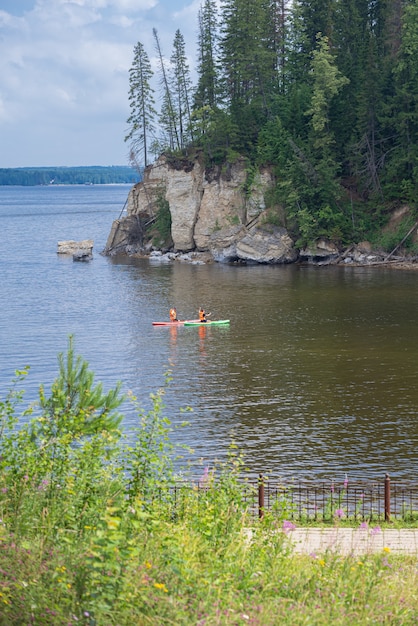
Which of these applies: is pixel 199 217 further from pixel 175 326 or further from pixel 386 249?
pixel 175 326

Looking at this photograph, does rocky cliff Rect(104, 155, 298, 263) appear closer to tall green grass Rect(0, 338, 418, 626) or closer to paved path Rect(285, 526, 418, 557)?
paved path Rect(285, 526, 418, 557)

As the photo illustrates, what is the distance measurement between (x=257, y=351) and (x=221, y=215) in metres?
38.6

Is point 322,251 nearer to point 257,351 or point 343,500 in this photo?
point 257,351

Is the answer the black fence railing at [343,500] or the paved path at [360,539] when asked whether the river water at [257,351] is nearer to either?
the black fence railing at [343,500]

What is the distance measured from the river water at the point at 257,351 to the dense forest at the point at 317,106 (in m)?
6.95

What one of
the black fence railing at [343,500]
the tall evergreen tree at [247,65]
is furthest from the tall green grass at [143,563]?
the tall evergreen tree at [247,65]

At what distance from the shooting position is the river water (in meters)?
30.0

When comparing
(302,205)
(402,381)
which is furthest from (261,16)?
(402,381)

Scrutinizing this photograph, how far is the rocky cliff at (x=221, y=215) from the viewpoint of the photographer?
76.8 metres

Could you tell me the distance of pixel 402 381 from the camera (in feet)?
122

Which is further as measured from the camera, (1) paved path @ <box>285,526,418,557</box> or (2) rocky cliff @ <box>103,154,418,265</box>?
(2) rocky cliff @ <box>103,154,418,265</box>

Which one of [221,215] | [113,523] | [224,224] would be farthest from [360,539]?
[221,215]

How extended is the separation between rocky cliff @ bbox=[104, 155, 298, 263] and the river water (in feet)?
9.90

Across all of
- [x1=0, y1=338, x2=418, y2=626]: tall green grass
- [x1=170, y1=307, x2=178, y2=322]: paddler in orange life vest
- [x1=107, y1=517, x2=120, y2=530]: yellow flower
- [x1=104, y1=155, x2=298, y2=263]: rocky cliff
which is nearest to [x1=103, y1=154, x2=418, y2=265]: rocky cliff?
[x1=104, y1=155, x2=298, y2=263]: rocky cliff
